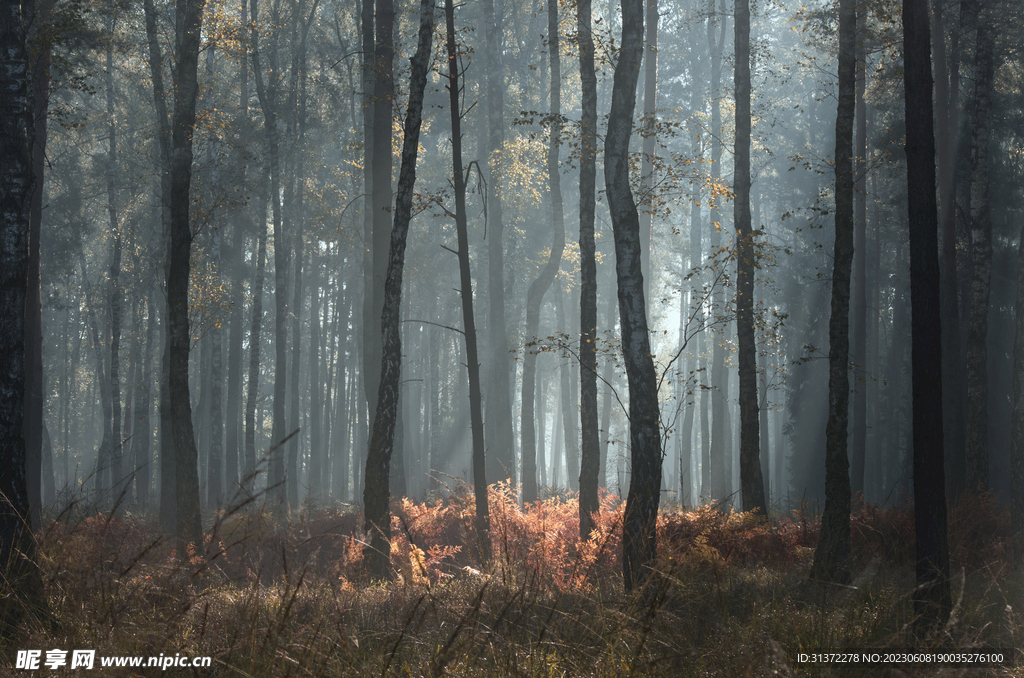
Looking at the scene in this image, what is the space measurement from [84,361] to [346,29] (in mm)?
29270

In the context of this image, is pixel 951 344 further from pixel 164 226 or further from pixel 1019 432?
pixel 164 226

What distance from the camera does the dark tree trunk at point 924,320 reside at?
6090 mm

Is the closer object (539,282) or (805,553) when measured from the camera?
(805,553)

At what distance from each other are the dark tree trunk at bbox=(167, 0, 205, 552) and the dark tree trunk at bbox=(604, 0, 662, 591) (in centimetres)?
687

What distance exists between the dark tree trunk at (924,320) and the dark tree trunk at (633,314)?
2587mm

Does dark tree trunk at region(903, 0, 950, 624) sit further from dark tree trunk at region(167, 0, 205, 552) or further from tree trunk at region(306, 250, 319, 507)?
tree trunk at region(306, 250, 319, 507)

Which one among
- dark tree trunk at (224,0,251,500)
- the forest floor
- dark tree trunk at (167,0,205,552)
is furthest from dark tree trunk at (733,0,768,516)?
dark tree trunk at (224,0,251,500)

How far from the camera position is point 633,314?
768cm

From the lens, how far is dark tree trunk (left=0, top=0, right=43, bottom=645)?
16.9 ft

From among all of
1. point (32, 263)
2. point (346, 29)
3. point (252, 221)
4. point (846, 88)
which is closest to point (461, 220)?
point (846, 88)

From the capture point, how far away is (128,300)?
2952 centimetres

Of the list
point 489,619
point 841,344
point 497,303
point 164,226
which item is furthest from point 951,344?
point 164,226

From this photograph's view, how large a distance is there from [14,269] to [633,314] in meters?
6.32

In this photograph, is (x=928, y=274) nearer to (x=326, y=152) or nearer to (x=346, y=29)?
(x=346, y=29)
